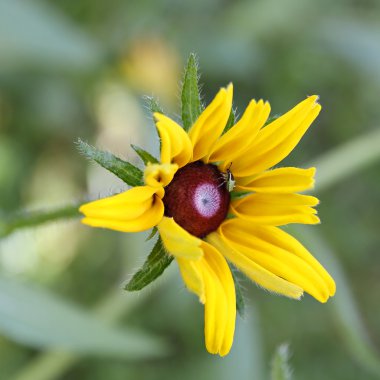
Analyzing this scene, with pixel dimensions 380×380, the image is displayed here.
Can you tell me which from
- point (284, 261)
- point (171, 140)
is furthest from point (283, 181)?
point (171, 140)

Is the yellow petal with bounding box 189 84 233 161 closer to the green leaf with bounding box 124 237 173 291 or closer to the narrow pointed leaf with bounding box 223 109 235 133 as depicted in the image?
the narrow pointed leaf with bounding box 223 109 235 133

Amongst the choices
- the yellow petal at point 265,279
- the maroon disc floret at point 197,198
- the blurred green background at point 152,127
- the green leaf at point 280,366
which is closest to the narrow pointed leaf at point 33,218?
the maroon disc floret at point 197,198

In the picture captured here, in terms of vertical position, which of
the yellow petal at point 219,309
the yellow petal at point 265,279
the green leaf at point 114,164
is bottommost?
the yellow petal at point 219,309

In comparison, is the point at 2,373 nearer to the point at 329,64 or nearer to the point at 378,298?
the point at 378,298

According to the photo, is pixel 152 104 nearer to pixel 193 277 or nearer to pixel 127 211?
pixel 127 211

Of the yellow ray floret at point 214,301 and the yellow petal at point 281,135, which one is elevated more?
the yellow petal at point 281,135

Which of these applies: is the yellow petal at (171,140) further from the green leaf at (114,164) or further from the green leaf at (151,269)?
the green leaf at (151,269)
